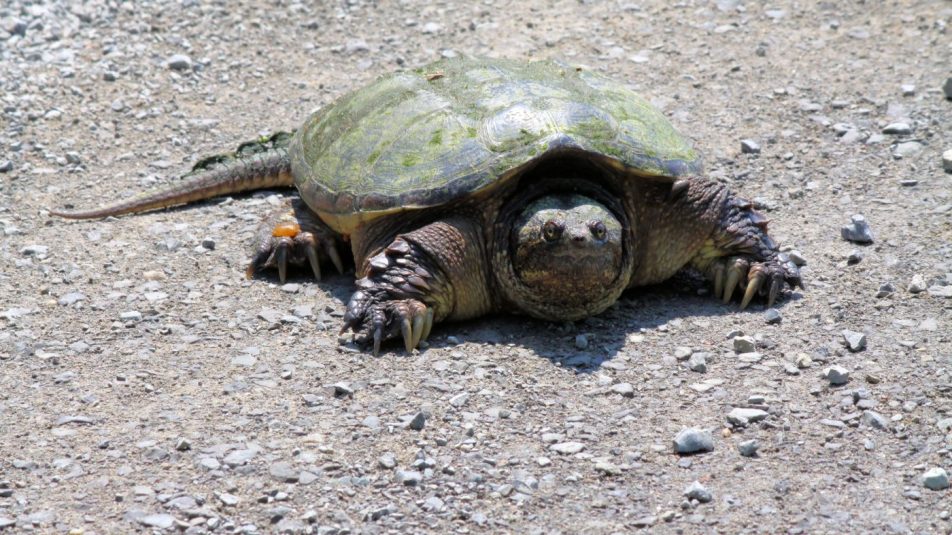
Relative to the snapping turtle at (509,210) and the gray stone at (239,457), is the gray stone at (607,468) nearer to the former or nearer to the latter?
the snapping turtle at (509,210)

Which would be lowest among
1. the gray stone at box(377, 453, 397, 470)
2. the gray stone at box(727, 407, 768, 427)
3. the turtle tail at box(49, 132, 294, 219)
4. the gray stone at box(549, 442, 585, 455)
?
the turtle tail at box(49, 132, 294, 219)

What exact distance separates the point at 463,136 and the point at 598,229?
0.74 meters

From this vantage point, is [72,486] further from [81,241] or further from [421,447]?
[81,241]

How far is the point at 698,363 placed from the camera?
4.13 m

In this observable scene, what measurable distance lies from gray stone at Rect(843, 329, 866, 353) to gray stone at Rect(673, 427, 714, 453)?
0.89m

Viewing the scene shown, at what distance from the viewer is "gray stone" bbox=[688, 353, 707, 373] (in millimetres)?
4121

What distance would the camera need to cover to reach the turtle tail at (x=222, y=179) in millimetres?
5648

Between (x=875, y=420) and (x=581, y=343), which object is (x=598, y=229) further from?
(x=875, y=420)

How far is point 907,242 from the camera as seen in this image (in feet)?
16.4

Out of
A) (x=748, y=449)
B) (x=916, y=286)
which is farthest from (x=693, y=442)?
(x=916, y=286)

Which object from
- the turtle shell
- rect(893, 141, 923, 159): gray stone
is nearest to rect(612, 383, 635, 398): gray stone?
the turtle shell

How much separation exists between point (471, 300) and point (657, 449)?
118 cm

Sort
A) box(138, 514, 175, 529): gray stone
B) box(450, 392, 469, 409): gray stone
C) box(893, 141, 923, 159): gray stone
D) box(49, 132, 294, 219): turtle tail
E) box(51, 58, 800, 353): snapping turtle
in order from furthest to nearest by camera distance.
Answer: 1. box(893, 141, 923, 159): gray stone
2. box(49, 132, 294, 219): turtle tail
3. box(51, 58, 800, 353): snapping turtle
4. box(450, 392, 469, 409): gray stone
5. box(138, 514, 175, 529): gray stone

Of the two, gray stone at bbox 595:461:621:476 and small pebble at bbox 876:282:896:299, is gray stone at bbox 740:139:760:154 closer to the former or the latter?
small pebble at bbox 876:282:896:299
